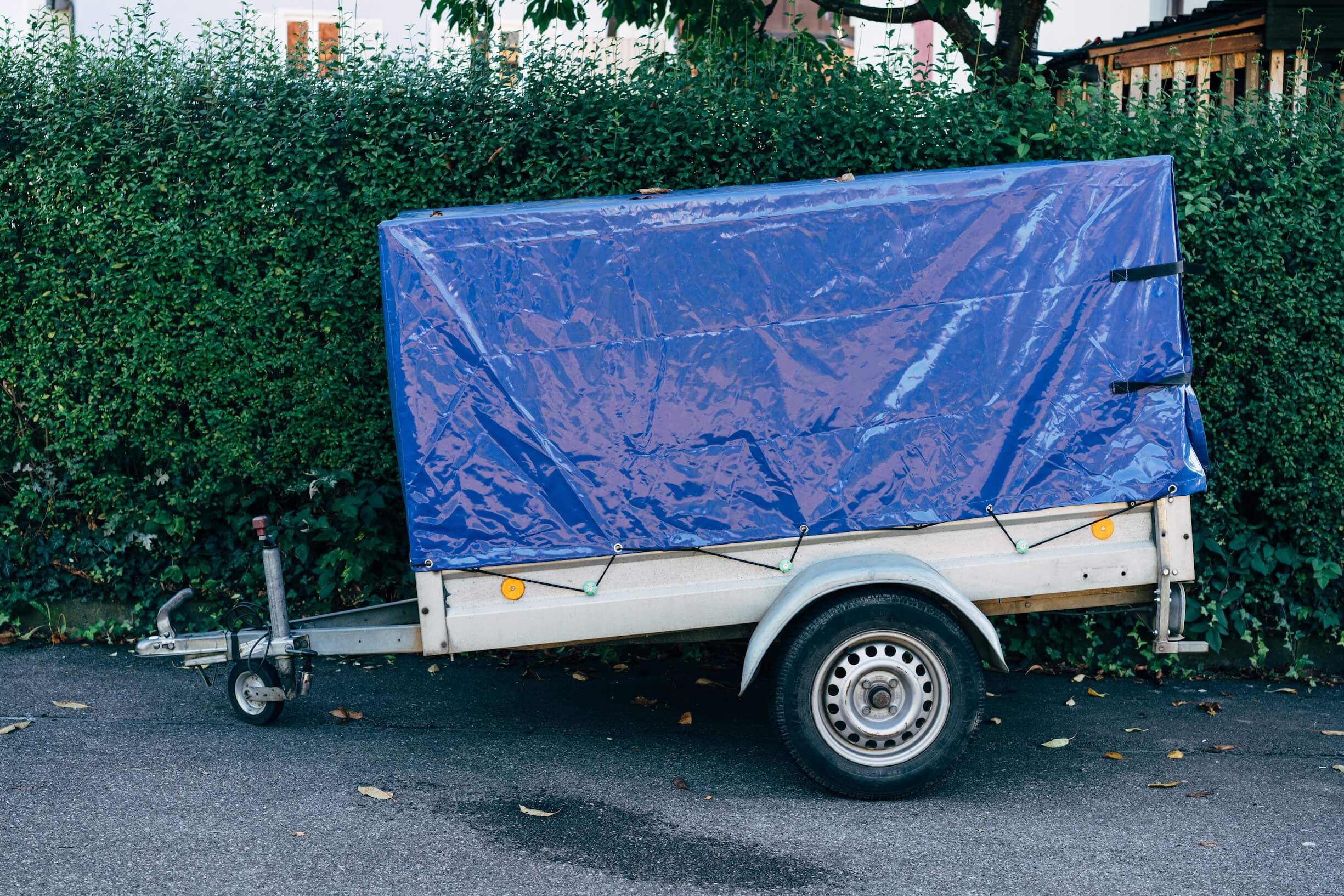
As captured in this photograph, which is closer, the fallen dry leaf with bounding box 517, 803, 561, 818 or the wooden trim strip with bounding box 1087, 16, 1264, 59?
the fallen dry leaf with bounding box 517, 803, 561, 818

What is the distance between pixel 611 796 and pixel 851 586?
1.20 metres

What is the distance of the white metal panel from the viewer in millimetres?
4527

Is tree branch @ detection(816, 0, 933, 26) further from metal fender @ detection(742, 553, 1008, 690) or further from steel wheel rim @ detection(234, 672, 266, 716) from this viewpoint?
steel wheel rim @ detection(234, 672, 266, 716)

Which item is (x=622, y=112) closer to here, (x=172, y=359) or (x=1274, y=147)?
(x=172, y=359)

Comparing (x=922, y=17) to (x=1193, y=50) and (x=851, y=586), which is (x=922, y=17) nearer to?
(x=1193, y=50)

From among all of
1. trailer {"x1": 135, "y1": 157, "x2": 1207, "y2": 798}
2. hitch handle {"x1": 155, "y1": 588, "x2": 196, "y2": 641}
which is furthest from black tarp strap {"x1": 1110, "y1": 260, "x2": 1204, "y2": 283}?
hitch handle {"x1": 155, "y1": 588, "x2": 196, "y2": 641}

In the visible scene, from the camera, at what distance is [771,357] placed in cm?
450

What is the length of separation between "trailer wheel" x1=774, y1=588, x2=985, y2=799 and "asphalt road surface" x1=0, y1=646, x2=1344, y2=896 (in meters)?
0.15

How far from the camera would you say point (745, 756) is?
5102mm

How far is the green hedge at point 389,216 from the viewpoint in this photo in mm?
5926

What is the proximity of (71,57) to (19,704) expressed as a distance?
3142 mm

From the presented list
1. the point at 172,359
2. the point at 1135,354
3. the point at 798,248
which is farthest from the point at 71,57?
the point at 1135,354

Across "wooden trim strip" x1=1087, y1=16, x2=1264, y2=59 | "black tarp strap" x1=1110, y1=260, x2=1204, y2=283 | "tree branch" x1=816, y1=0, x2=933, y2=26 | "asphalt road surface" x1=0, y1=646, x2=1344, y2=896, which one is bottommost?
"asphalt road surface" x1=0, y1=646, x2=1344, y2=896

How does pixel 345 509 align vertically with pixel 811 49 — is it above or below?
below
